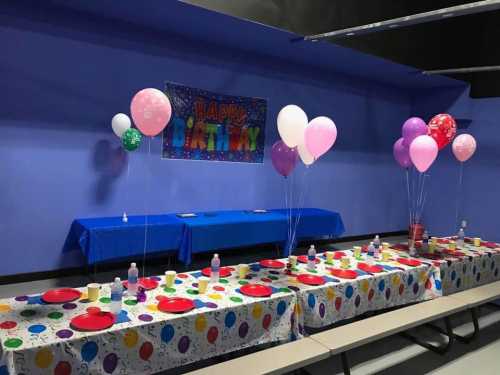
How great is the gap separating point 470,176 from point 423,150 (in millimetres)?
3710

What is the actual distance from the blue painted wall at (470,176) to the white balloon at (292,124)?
180 inches

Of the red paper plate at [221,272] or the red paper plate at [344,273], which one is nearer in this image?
the red paper plate at [221,272]

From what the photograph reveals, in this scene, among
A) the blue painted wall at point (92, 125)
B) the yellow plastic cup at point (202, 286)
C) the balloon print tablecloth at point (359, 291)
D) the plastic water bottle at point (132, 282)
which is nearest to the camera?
the plastic water bottle at point (132, 282)

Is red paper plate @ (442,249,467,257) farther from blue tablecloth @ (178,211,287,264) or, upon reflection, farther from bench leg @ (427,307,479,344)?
blue tablecloth @ (178,211,287,264)

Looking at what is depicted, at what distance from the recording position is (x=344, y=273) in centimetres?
282

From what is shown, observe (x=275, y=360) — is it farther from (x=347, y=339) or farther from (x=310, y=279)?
(x=310, y=279)

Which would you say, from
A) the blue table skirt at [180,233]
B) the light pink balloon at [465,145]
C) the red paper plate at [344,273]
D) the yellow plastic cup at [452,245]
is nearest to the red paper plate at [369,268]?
the red paper plate at [344,273]

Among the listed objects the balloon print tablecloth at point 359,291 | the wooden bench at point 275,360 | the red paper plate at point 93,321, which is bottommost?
the wooden bench at point 275,360

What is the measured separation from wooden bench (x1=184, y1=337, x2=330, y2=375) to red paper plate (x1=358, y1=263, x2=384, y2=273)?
0.90m

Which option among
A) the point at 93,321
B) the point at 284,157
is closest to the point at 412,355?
the point at 284,157

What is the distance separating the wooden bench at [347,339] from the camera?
1984mm

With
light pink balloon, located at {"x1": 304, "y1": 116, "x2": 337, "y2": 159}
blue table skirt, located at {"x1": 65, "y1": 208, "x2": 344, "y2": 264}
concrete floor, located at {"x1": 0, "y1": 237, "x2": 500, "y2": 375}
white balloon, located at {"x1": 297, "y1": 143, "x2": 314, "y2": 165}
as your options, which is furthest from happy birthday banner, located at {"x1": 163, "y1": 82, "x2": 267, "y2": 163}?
light pink balloon, located at {"x1": 304, "y1": 116, "x2": 337, "y2": 159}

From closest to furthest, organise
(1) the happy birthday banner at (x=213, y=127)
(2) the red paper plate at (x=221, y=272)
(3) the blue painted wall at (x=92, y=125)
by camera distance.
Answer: (2) the red paper plate at (x=221, y=272)
(3) the blue painted wall at (x=92, y=125)
(1) the happy birthday banner at (x=213, y=127)

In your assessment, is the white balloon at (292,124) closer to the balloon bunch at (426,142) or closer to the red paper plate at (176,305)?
the balloon bunch at (426,142)
